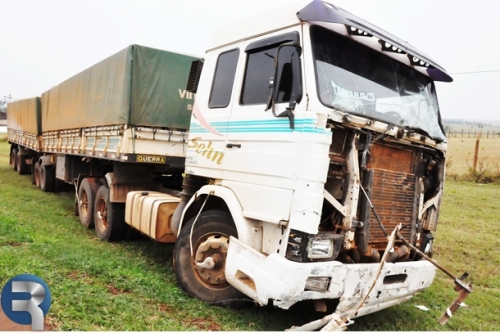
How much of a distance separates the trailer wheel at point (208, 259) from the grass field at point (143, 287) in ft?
0.37

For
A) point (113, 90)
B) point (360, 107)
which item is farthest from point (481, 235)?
point (113, 90)

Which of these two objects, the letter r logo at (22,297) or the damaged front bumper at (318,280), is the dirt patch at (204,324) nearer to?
the damaged front bumper at (318,280)

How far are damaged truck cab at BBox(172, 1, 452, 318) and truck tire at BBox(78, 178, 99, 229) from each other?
329 centimetres

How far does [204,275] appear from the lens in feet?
13.6

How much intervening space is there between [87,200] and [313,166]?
5334 millimetres

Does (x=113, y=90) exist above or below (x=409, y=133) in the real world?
above

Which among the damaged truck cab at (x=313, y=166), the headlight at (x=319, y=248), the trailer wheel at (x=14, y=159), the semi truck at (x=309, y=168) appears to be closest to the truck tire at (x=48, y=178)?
the trailer wheel at (x=14, y=159)

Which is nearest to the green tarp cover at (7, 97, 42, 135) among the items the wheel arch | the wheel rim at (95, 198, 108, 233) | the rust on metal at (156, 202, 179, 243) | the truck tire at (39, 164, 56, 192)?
the truck tire at (39, 164, 56, 192)

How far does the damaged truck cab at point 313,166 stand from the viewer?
3307mm

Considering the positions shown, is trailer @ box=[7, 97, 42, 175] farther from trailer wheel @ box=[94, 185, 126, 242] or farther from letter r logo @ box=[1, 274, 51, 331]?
letter r logo @ box=[1, 274, 51, 331]

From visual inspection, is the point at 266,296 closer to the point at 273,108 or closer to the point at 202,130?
the point at 273,108

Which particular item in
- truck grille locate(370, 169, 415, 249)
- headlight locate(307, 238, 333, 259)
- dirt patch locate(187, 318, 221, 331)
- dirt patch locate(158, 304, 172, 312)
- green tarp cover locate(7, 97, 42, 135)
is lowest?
dirt patch locate(187, 318, 221, 331)

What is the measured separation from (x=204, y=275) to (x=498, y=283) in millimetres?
4112

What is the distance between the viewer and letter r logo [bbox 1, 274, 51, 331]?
247 cm
